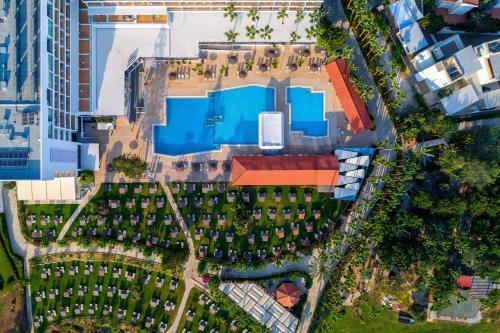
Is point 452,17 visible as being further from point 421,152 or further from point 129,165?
point 129,165

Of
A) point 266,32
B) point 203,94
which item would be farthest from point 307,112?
point 203,94

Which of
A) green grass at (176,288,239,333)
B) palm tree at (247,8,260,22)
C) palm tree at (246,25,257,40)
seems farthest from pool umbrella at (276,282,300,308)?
Result: palm tree at (247,8,260,22)

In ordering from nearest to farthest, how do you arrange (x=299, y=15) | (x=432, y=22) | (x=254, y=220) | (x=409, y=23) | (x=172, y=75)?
(x=299, y=15), (x=432, y=22), (x=409, y=23), (x=172, y=75), (x=254, y=220)

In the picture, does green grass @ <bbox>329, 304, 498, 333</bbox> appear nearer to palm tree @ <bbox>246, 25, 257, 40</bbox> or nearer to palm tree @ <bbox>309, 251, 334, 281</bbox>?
palm tree @ <bbox>309, 251, 334, 281</bbox>

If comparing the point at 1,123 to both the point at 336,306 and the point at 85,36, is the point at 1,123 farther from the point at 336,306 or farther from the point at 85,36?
the point at 336,306

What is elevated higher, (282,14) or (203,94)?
(282,14)

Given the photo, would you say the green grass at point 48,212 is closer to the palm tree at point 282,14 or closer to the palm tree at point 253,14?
the palm tree at point 253,14

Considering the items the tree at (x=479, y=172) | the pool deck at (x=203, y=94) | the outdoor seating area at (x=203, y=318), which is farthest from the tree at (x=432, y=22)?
the outdoor seating area at (x=203, y=318)
